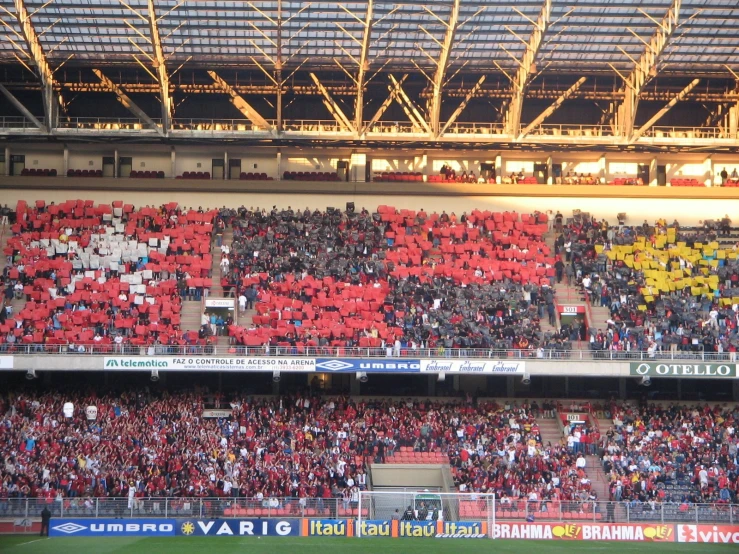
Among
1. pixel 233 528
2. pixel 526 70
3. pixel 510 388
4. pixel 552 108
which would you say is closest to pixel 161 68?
pixel 526 70

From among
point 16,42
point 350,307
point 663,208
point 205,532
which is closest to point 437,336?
point 350,307

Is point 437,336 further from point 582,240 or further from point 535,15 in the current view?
point 535,15

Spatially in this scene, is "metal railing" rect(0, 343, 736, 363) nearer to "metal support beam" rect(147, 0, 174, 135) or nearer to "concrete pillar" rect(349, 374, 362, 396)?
"concrete pillar" rect(349, 374, 362, 396)

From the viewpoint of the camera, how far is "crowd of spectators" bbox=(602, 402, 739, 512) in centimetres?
3884

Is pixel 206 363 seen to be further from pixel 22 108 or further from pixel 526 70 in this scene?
pixel 526 70

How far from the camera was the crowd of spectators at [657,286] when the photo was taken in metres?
43.8

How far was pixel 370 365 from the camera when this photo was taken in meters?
42.2

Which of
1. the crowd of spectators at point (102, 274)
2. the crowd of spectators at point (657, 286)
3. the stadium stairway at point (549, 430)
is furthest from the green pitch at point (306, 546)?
the crowd of spectators at point (657, 286)

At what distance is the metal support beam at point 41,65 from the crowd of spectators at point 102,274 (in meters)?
4.12

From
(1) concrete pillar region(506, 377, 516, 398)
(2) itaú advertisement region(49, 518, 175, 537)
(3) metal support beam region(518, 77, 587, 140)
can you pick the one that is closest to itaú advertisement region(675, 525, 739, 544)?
(1) concrete pillar region(506, 377, 516, 398)

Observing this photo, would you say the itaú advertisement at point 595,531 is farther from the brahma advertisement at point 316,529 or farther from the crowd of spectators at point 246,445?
the crowd of spectators at point 246,445

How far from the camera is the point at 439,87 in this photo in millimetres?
49656

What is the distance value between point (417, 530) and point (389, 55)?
78.4 ft

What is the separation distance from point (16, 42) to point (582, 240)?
26.4 m
